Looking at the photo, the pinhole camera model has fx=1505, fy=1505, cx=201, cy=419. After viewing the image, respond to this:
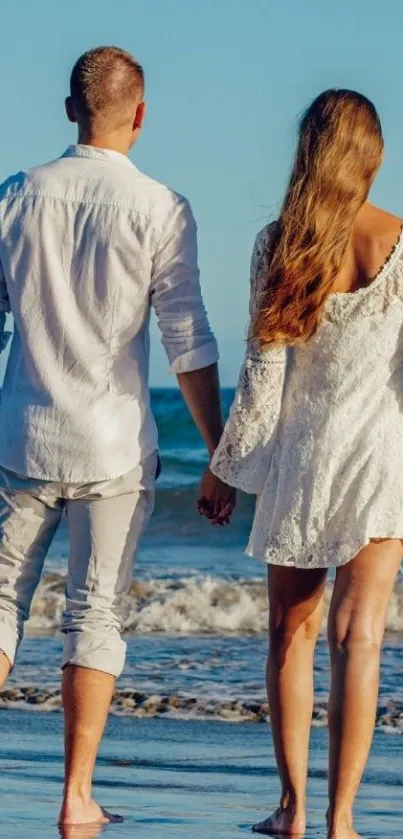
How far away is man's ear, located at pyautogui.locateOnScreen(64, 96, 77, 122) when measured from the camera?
3865 mm

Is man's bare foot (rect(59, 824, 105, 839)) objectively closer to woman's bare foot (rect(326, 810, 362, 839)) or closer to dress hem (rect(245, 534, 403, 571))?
woman's bare foot (rect(326, 810, 362, 839))

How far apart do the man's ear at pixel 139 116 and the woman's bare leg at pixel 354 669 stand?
123 cm

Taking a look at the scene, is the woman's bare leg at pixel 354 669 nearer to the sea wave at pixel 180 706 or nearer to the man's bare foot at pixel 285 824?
the man's bare foot at pixel 285 824

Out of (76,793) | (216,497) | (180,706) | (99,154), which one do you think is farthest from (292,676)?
(180,706)

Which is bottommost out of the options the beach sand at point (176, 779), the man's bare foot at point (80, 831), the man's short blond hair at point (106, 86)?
the beach sand at point (176, 779)

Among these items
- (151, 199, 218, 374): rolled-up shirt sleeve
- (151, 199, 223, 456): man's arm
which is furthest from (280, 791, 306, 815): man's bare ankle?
(151, 199, 218, 374): rolled-up shirt sleeve

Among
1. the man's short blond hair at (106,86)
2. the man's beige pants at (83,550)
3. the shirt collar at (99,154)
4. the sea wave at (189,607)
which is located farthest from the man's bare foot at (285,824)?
the sea wave at (189,607)

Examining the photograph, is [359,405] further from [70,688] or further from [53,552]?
[53,552]

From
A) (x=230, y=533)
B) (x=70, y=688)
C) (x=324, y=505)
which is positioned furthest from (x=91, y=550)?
(x=230, y=533)

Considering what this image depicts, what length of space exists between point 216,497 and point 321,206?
834mm

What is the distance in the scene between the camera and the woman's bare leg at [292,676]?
3812mm

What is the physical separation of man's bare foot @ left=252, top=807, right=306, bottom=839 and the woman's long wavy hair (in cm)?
121

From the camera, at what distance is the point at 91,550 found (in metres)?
3.83

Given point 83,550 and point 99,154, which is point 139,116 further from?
point 83,550
